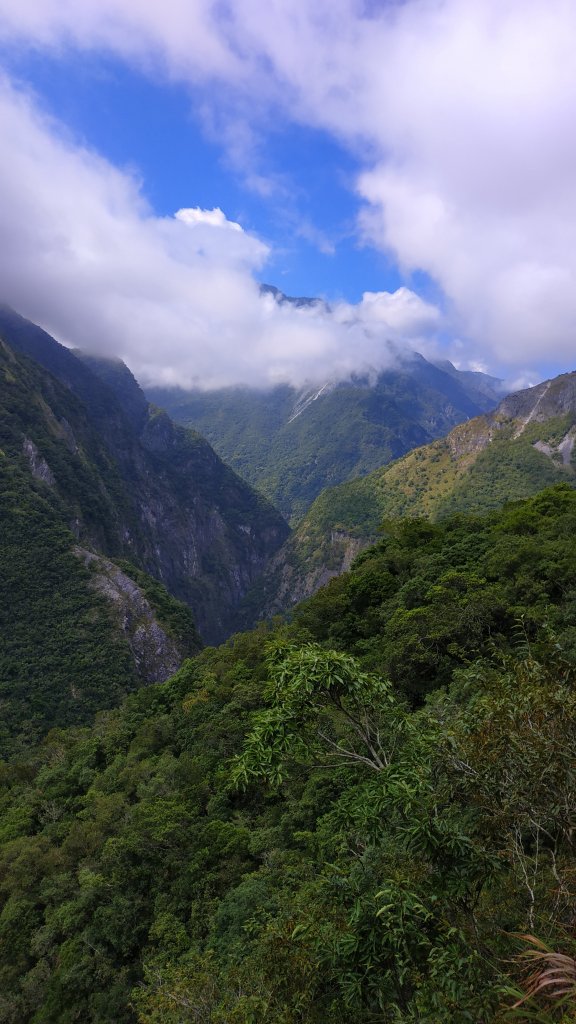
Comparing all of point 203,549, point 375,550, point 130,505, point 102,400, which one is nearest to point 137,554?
point 130,505

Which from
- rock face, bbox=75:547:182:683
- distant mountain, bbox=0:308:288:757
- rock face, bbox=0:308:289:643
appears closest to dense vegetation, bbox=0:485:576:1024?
distant mountain, bbox=0:308:288:757

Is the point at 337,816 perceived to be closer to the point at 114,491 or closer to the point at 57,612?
the point at 57,612

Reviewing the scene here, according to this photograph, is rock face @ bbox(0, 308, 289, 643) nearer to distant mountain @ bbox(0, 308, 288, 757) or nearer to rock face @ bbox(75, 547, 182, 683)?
distant mountain @ bbox(0, 308, 288, 757)

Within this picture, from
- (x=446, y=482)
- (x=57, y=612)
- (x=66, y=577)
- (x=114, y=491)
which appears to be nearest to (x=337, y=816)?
(x=57, y=612)

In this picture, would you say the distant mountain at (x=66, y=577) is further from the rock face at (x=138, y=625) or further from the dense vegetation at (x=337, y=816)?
the dense vegetation at (x=337, y=816)

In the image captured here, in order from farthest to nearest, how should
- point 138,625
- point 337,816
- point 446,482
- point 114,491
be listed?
1. point 114,491
2. point 446,482
3. point 138,625
4. point 337,816
